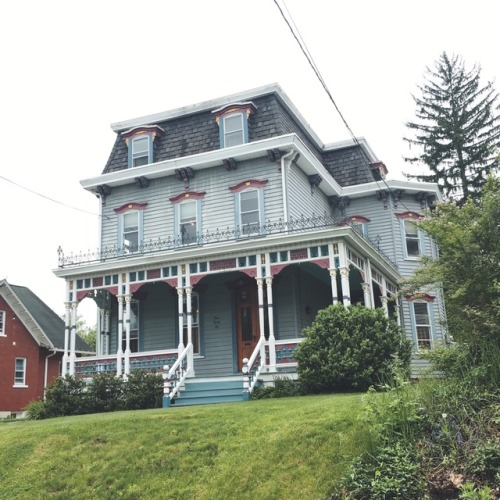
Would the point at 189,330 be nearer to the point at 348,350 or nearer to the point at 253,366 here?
the point at 253,366

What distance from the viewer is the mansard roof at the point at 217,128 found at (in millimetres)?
21969

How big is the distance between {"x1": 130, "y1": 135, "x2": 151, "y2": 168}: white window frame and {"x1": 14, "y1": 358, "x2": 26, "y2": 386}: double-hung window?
568 inches

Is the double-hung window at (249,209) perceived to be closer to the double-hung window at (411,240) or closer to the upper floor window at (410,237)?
the upper floor window at (410,237)

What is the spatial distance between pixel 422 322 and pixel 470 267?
14496mm

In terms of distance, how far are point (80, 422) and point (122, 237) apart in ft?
36.4

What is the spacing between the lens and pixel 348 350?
14.4 meters

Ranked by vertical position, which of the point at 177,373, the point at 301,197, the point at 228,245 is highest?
the point at 301,197

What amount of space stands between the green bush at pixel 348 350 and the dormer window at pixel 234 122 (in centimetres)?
851

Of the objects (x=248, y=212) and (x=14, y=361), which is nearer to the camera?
(x=248, y=212)

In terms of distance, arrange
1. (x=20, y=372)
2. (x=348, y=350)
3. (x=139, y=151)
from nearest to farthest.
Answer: (x=348, y=350) < (x=139, y=151) < (x=20, y=372)

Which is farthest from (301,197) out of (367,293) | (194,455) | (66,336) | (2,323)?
(2,323)

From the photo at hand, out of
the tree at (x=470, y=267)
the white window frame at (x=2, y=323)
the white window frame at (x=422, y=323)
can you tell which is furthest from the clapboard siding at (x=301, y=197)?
the white window frame at (x=2, y=323)

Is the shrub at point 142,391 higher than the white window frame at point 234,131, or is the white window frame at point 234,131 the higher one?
the white window frame at point 234,131

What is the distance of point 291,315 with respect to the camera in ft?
64.3
